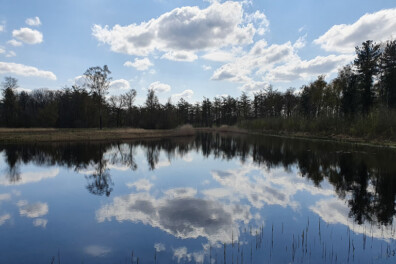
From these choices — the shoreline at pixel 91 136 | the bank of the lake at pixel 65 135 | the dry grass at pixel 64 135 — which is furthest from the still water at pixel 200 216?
the dry grass at pixel 64 135

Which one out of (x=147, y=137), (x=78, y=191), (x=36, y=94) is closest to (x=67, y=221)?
(x=78, y=191)

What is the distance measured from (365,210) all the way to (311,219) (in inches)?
93.5

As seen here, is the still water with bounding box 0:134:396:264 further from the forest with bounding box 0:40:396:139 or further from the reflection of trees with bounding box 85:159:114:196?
the forest with bounding box 0:40:396:139

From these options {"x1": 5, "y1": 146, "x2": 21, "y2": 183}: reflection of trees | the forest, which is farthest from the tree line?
{"x1": 5, "y1": 146, "x2": 21, "y2": 183}: reflection of trees

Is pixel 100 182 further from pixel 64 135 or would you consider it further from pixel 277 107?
pixel 277 107

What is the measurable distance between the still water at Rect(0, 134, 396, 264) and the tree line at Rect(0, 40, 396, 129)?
2696cm

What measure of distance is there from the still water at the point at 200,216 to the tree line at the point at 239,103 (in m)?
27.0

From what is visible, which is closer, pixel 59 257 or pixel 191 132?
pixel 59 257

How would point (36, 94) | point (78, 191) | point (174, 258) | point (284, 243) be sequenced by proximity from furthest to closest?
1. point (36, 94)
2. point (78, 191)
3. point (284, 243)
4. point (174, 258)

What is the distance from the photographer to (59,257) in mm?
6047

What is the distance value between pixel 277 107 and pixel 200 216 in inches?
2861

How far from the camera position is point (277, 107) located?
75.9m

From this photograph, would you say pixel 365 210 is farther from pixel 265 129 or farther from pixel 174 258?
pixel 265 129

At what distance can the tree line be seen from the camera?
40844 mm
